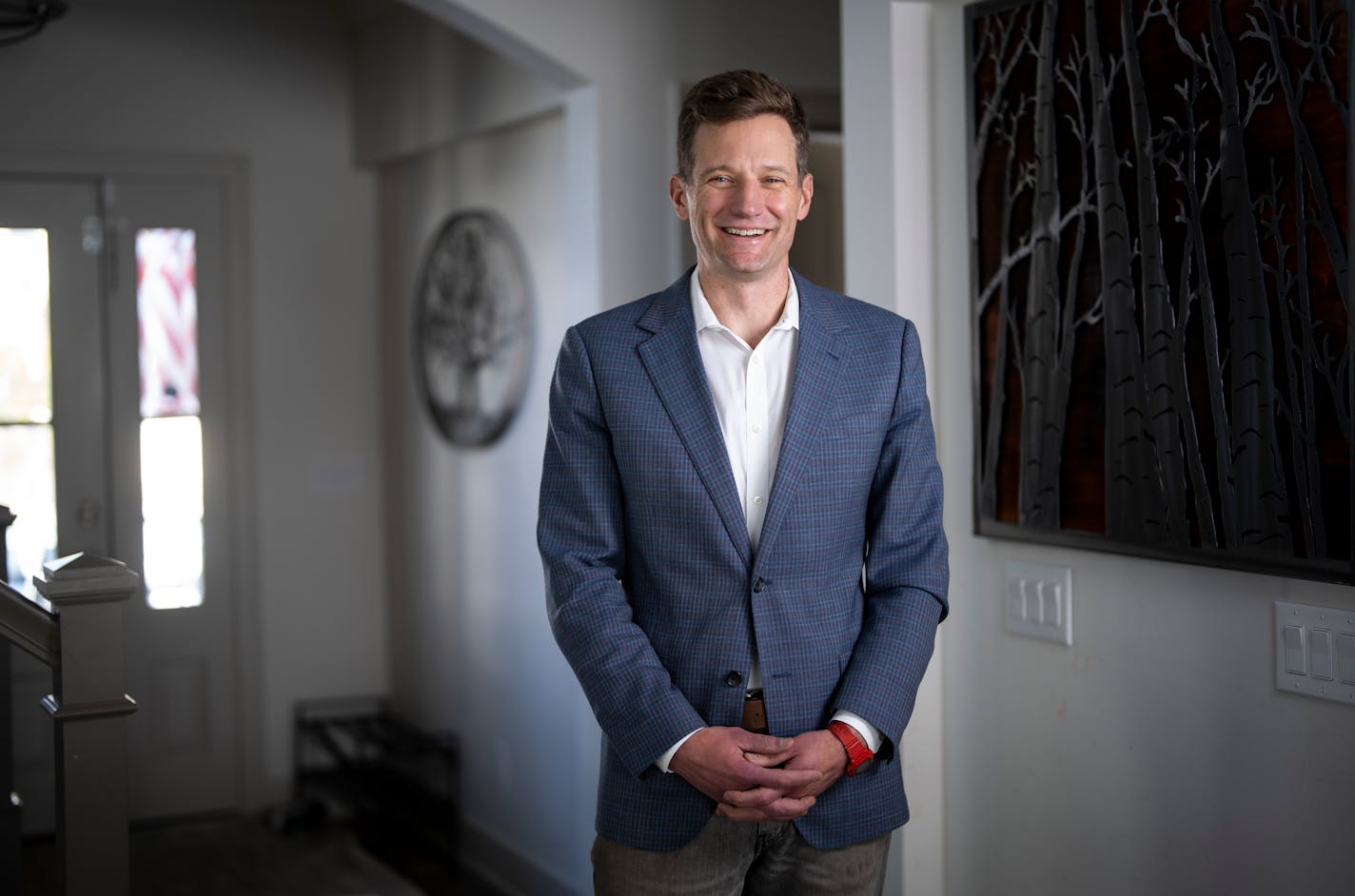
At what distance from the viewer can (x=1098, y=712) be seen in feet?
6.86

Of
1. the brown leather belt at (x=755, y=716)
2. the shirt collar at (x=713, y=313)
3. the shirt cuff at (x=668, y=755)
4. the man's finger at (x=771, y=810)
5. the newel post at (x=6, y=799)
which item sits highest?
the shirt collar at (x=713, y=313)

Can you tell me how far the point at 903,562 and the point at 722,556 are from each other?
0.23 m

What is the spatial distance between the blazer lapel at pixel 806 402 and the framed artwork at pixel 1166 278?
54cm

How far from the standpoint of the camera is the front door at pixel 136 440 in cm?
432

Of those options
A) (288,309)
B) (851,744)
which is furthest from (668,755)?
(288,309)

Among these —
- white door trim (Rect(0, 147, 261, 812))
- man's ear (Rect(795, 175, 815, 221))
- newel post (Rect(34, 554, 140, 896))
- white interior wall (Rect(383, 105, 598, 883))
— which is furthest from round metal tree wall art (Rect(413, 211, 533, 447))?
man's ear (Rect(795, 175, 815, 221))

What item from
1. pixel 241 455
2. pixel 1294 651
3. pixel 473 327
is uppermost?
pixel 473 327

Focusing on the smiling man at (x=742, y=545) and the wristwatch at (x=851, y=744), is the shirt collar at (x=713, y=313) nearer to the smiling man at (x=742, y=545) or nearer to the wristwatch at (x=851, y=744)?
the smiling man at (x=742, y=545)

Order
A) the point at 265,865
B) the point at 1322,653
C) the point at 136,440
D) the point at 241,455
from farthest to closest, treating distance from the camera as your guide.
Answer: the point at 241,455 → the point at 136,440 → the point at 265,865 → the point at 1322,653

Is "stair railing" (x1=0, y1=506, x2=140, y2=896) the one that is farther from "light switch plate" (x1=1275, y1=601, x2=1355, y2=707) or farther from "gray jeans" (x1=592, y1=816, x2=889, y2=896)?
"light switch plate" (x1=1275, y1=601, x2=1355, y2=707)

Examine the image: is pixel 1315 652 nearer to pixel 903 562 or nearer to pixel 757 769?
pixel 903 562

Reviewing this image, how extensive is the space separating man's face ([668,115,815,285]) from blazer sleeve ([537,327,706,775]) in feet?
0.72

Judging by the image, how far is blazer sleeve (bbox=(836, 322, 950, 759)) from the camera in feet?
5.26

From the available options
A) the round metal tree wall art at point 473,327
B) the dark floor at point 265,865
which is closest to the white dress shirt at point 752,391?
the round metal tree wall art at point 473,327
